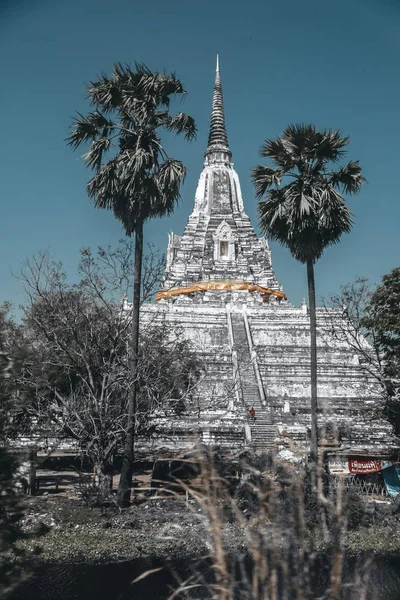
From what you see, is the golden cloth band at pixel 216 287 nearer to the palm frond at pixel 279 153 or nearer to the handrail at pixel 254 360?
the handrail at pixel 254 360

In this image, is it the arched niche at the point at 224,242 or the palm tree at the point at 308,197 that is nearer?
the palm tree at the point at 308,197

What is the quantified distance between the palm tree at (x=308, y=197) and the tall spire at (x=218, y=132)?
40.4 metres

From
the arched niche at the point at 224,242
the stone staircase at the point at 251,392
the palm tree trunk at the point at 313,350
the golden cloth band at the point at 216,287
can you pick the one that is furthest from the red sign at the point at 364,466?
the arched niche at the point at 224,242

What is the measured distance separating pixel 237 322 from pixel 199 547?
74.5 feet

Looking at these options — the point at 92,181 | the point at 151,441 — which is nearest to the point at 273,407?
the point at 151,441

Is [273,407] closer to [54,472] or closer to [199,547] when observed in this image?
[54,472]

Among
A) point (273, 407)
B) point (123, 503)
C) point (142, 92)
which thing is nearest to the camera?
point (123, 503)

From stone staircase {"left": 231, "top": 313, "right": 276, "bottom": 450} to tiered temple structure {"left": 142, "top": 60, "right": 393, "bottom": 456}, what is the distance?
0.19 feet

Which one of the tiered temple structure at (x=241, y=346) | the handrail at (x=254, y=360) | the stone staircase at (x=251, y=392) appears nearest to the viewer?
the tiered temple structure at (x=241, y=346)

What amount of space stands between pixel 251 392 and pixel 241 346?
18.3 feet

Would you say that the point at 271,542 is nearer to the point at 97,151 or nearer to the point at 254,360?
the point at 97,151

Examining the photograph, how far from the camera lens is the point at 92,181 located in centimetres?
1571

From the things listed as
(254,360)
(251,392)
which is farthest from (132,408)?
(254,360)

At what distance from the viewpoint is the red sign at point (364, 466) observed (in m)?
17.9
